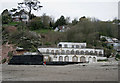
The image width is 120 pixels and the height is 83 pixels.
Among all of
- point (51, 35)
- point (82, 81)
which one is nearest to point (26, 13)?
point (51, 35)

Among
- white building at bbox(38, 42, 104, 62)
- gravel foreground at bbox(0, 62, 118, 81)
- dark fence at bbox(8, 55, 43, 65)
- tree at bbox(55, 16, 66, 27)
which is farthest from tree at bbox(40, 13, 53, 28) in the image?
gravel foreground at bbox(0, 62, 118, 81)

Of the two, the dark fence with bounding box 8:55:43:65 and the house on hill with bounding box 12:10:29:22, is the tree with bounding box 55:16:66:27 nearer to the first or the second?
the house on hill with bounding box 12:10:29:22

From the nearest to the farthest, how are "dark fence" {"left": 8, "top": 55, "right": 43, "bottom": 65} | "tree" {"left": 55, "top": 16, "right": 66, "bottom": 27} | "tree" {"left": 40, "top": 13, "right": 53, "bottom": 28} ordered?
"dark fence" {"left": 8, "top": 55, "right": 43, "bottom": 65}
"tree" {"left": 40, "top": 13, "right": 53, "bottom": 28}
"tree" {"left": 55, "top": 16, "right": 66, "bottom": 27}

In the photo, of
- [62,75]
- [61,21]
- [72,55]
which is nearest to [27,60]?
[72,55]

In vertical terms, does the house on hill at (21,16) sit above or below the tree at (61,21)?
above

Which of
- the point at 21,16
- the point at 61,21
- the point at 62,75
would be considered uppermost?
the point at 21,16

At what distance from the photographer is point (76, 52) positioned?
78.4 ft

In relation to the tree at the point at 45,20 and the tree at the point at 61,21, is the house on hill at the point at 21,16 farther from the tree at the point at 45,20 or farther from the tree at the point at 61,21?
the tree at the point at 61,21

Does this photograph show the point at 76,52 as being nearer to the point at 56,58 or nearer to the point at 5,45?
the point at 56,58

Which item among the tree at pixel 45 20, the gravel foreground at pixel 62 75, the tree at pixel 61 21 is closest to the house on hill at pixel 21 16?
the tree at pixel 45 20

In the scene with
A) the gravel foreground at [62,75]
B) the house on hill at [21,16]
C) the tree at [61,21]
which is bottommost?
the gravel foreground at [62,75]

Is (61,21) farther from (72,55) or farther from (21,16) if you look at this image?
(72,55)

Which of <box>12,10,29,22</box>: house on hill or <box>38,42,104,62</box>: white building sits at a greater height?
<box>12,10,29,22</box>: house on hill

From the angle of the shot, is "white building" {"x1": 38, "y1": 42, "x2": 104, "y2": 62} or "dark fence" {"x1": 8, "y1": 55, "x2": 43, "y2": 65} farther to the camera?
"white building" {"x1": 38, "y1": 42, "x2": 104, "y2": 62}
